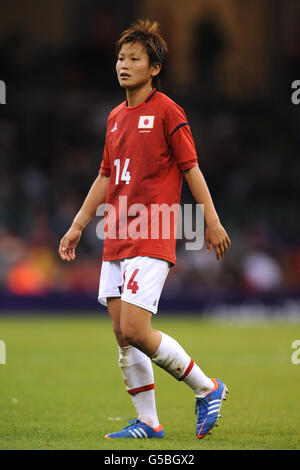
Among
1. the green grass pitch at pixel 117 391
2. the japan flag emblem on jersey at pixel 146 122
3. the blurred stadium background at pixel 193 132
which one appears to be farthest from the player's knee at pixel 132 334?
the blurred stadium background at pixel 193 132

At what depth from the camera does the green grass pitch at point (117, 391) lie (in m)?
5.05

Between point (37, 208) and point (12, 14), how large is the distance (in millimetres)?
6227

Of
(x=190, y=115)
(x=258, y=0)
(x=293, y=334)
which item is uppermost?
(x=258, y=0)

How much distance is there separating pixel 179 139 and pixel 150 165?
0.24 metres

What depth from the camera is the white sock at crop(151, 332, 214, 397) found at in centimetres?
493

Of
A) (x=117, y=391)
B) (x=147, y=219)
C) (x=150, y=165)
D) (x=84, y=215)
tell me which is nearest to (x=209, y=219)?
(x=147, y=219)

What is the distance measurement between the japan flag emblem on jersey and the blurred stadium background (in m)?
11.3

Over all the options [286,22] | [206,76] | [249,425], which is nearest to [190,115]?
[206,76]

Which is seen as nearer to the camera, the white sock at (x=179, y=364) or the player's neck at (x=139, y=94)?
the white sock at (x=179, y=364)

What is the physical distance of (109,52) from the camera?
2044 cm

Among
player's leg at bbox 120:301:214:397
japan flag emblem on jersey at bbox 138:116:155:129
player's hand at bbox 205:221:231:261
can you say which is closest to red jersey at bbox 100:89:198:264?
Result: japan flag emblem on jersey at bbox 138:116:155:129

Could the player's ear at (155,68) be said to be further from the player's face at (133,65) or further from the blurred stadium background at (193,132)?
the blurred stadium background at (193,132)

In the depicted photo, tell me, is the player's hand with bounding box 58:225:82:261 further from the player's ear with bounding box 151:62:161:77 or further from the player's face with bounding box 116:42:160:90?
the player's ear with bounding box 151:62:161:77
